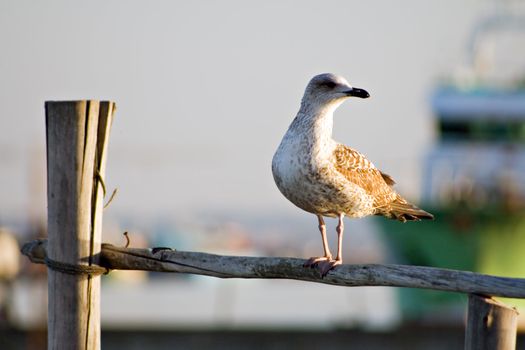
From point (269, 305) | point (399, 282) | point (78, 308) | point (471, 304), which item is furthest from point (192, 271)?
point (269, 305)

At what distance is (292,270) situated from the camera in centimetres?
469

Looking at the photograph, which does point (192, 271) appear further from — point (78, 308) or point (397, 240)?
point (397, 240)

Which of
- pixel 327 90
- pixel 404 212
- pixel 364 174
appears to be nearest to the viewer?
pixel 327 90

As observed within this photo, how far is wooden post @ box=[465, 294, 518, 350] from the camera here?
4051 mm

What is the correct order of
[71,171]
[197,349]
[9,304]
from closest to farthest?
1. [71,171]
2. [197,349]
3. [9,304]

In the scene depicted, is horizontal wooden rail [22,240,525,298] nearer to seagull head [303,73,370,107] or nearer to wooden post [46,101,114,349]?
wooden post [46,101,114,349]

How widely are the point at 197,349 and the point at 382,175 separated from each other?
41.8 ft

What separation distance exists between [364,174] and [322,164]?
0.49 metres

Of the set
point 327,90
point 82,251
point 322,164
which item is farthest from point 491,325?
point 82,251

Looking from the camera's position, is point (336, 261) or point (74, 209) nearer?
point (74, 209)

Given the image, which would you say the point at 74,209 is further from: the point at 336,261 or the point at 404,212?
the point at 404,212

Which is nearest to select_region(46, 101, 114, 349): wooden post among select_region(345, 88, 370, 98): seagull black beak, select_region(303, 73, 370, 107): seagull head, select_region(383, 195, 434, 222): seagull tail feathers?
select_region(303, 73, 370, 107): seagull head

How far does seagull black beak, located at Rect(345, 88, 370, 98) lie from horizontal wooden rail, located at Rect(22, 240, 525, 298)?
36.1 inches

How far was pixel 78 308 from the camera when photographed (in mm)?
4754
